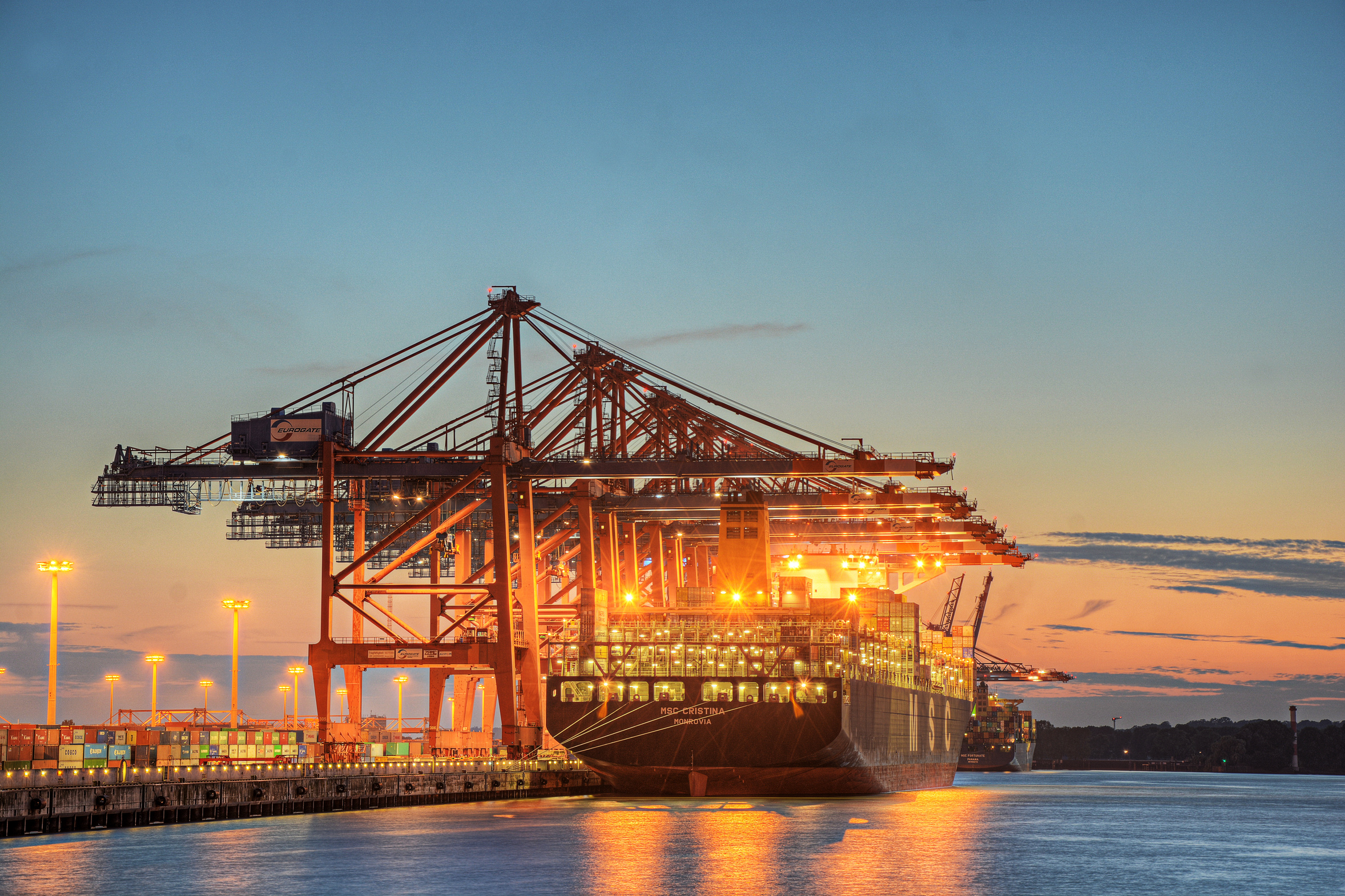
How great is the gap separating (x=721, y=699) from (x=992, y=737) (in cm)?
12447

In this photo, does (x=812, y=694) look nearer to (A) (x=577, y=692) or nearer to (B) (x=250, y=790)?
(A) (x=577, y=692)

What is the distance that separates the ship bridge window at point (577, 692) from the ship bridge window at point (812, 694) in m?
7.85

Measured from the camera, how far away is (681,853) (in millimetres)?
37000

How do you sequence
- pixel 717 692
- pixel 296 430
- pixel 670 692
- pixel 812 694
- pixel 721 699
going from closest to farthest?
1. pixel 812 694
2. pixel 721 699
3. pixel 717 692
4. pixel 670 692
5. pixel 296 430

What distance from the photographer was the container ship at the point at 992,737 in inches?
6516

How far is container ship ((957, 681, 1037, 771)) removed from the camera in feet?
543

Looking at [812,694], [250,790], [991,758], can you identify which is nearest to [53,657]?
[250,790]

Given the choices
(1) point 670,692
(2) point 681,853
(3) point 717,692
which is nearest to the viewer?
(2) point 681,853

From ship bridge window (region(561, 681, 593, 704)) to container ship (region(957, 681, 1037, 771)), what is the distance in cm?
11207

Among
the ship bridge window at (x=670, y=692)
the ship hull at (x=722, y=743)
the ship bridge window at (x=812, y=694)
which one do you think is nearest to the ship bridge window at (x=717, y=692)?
the ship hull at (x=722, y=743)

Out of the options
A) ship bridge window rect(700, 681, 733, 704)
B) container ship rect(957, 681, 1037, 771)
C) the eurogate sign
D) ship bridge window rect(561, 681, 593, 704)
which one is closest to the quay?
ship bridge window rect(561, 681, 593, 704)

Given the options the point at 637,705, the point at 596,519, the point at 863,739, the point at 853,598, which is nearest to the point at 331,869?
the point at 637,705

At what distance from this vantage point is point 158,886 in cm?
2958

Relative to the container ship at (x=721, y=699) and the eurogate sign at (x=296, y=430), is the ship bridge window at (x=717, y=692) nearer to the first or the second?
the container ship at (x=721, y=699)
